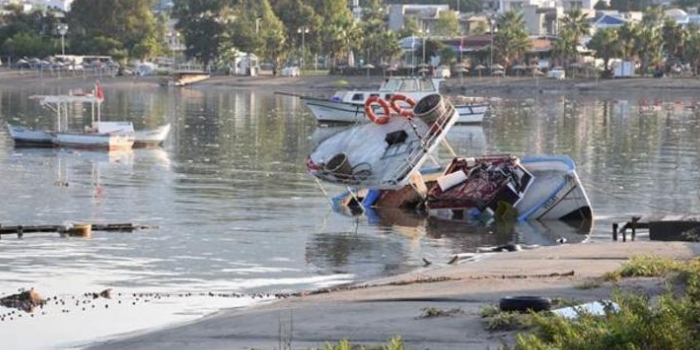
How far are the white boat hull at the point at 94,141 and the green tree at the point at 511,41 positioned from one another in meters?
99.0

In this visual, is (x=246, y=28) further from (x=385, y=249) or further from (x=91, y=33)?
(x=385, y=249)

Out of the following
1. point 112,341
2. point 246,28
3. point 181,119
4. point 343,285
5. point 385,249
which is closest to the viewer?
point 112,341

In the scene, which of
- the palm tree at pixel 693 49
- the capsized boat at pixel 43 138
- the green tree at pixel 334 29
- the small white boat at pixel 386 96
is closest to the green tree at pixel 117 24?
the green tree at pixel 334 29

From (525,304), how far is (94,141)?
48.3 metres

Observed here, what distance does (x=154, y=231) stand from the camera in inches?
1396

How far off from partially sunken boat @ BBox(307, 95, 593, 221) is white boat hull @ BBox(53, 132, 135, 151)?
904 inches

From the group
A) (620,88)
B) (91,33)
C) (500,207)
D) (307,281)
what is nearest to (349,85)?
(620,88)

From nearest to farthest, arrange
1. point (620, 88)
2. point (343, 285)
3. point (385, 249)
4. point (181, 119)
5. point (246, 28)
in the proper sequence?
point (343, 285) < point (385, 249) < point (181, 119) < point (620, 88) < point (246, 28)

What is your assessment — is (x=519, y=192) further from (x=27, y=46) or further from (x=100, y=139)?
(x=27, y=46)

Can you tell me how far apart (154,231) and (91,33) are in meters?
154

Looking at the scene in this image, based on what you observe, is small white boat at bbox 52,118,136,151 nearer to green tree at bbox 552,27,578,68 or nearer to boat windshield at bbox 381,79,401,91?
boat windshield at bbox 381,79,401,91

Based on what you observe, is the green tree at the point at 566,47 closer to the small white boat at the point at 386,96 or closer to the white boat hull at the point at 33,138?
the small white boat at the point at 386,96

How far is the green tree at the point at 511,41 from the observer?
527 ft

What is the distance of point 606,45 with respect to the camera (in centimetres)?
15350
